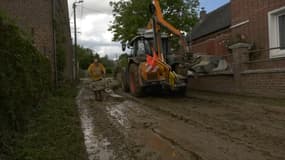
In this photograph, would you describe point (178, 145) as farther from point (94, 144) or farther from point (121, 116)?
point (121, 116)

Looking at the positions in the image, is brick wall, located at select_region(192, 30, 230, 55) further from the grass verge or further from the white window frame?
the grass verge

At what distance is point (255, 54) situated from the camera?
1487cm

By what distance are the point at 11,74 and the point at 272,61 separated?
11.2 meters

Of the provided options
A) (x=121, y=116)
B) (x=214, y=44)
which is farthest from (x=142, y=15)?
(x=121, y=116)

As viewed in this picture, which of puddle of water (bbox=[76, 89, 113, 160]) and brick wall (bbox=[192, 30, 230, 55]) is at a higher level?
brick wall (bbox=[192, 30, 230, 55])

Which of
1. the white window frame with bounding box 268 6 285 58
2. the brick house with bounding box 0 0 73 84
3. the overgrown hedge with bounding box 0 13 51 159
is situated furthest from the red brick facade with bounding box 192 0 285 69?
the brick house with bounding box 0 0 73 84

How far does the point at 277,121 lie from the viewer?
22.4 ft

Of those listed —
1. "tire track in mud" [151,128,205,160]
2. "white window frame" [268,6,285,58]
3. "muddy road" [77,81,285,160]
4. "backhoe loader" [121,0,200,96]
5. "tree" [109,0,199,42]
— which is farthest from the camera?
"tree" [109,0,199,42]

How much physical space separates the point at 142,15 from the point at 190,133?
18.8 metres

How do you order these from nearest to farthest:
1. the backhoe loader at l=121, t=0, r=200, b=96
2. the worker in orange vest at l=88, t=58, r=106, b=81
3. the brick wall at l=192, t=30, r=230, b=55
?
the backhoe loader at l=121, t=0, r=200, b=96, the worker in orange vest at l=88, t=58, r=106, b=81, the brick wall at l=192, t=30, r=230, b=55

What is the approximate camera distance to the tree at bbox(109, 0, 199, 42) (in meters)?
23.6

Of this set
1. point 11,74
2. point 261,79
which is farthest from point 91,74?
point 11,74

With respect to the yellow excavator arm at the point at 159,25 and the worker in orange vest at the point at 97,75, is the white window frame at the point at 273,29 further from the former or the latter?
the worker in orange vest at the point at 97,75

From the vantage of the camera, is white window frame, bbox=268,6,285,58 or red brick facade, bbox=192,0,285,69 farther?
white window frame, bbox=268,6,285,58
